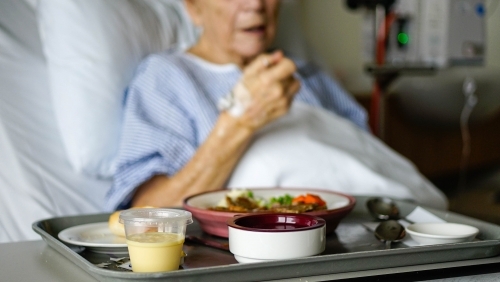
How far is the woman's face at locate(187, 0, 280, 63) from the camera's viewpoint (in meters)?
1.56

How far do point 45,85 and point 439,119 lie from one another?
2083 mm

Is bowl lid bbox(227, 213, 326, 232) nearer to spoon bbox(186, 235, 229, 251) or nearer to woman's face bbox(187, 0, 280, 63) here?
spoon bbox(186, 235, 229, 251)

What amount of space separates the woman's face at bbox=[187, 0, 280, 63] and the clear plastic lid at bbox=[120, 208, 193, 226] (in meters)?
0.89

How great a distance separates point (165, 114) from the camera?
4.73ft

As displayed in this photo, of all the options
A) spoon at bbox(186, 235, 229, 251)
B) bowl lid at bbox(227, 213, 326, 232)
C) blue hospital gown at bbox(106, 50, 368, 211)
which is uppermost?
blue hospital gown at bbox(106, 50, 368, 211)

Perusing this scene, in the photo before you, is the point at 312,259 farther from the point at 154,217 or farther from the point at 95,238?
the point at 95,238

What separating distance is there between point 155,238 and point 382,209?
18.9 inches

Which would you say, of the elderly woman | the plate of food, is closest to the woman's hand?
the elderly woman

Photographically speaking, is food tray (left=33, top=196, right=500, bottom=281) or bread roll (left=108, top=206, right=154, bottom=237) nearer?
food tray (left=33, top=196, right=500, bottom=281)

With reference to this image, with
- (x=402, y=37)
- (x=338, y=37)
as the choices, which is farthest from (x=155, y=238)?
(x=338, y=37)

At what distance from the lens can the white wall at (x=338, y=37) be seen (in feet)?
11.3

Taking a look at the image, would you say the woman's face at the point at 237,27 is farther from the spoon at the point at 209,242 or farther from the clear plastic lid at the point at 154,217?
the clear plastic lid at the point at 154,217

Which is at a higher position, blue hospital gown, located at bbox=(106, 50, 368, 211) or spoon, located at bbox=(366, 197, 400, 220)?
blue hospital gown, located at bbox=(106, 50, 368, 211)

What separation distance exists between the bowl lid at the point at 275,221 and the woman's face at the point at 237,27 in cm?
87
